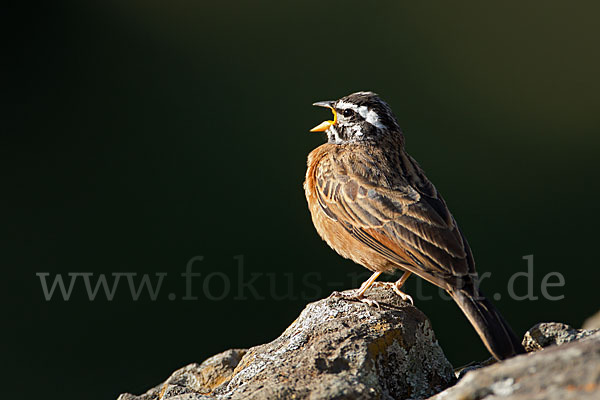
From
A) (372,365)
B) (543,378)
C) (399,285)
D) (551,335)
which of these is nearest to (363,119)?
(399,285)

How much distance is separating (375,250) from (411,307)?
85 cm

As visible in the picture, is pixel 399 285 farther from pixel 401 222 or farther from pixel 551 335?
pixel 551 335

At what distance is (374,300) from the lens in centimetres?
465

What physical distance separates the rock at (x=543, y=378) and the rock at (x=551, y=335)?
3.97 feet

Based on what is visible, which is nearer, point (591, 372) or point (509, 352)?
point (591, 372)

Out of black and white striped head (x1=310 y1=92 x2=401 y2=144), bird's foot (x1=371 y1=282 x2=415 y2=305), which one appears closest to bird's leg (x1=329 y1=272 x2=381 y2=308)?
bird's foot (x1=371 y1=282 x2=415 y2=305)

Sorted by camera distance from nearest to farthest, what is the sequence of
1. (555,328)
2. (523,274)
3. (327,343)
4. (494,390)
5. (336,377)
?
(494,390) < (336,377) < (327,343) < (555,328) < (523,274)

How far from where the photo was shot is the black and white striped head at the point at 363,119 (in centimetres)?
629

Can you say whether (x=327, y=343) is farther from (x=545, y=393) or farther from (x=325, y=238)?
(x=325, y=238)

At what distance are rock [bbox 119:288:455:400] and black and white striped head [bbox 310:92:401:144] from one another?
2082 millimetres

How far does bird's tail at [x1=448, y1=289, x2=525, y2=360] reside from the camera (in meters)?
3.94

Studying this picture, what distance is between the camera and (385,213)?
5.30 m

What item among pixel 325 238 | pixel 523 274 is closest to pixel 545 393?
pixel 325 238

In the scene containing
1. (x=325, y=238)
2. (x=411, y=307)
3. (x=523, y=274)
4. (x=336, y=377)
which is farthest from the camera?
(x=523, y=274)
